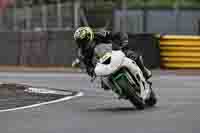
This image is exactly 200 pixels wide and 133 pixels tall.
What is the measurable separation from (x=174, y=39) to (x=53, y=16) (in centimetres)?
637

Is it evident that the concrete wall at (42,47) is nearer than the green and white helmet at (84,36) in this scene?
No

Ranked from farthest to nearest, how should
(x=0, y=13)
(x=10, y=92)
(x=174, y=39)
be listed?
(x=0, y=13), (x=174, y=39), (x=10, y=92)

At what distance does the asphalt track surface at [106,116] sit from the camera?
1038cm

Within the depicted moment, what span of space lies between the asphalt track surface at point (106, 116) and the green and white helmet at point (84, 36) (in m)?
1.10

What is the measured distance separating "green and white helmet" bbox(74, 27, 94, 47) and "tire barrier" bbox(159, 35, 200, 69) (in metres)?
13.9

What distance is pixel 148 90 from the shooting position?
13367mm

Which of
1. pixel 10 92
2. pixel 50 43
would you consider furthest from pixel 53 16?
pixel 10 92

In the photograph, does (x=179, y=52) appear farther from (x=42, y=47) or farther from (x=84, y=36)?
(x=84, y=36)

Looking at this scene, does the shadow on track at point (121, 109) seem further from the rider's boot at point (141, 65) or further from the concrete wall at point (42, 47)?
the concrete wall at point (42, 47)

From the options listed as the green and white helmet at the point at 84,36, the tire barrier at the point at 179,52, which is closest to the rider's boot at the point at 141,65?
the green and white helmet at the point at 84,36

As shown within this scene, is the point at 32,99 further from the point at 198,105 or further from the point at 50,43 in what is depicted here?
the point at 50,43

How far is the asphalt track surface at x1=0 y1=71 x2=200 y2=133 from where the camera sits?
10383 millimetres

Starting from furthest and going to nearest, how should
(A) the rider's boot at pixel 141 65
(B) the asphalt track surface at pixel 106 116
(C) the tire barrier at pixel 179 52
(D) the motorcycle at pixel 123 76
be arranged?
1. (C) the tire barrier at pixel 179 52
2. (A) the rider's boot at pixel 141 65
3. (D) the motorcycle at pixel 123 76
4. (B) the asphalt track surface at pixel 106 116

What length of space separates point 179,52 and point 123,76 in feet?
46.3
